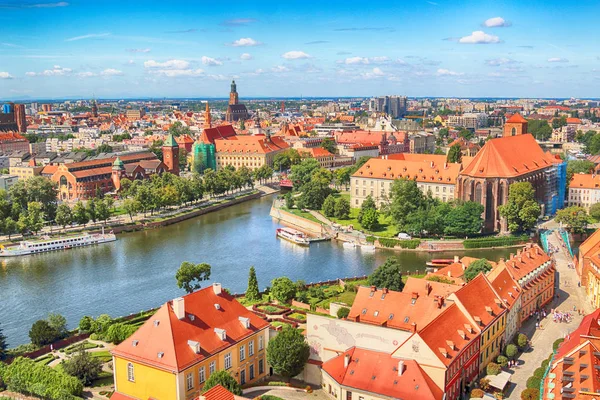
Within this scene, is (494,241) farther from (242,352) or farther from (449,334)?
(242,352)

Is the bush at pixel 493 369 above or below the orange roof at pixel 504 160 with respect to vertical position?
below

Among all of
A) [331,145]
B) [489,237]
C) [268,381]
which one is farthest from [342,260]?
[331,145]

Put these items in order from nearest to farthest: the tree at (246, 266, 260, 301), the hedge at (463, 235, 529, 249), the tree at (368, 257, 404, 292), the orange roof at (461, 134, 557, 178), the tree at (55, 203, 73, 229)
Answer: the tree at (368, 257, 404, 292)
the tree at (246, 266, 260, 301)
the hedge at (463, 235, 529, 249)
the tree at (55, 203, 73, 229)
the orange roof at (461, 134, 557, 178)

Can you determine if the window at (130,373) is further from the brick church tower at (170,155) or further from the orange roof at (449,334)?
the brick church tower at (170,155)

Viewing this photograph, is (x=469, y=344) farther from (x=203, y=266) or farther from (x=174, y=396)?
(x=203, y=266)

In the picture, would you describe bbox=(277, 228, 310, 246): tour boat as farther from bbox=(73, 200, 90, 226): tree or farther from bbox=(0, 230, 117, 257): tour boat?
bbox=(73, 200, 90, 226): tree

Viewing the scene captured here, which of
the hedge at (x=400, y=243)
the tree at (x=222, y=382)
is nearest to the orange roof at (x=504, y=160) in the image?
the hedge at (x=400, y=243)

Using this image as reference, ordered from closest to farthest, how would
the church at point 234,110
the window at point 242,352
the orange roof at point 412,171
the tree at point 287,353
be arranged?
1. the tree at point 287,353
2. the window at point 242,352
3. the orange roof at point 412,171
4. the church at point 234,110

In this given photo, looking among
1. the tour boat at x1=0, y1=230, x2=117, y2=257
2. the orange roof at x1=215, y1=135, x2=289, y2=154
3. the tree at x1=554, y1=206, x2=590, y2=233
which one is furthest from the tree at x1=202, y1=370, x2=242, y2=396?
the orange roof at x1=215, y1=135, x2=289, y2=154
